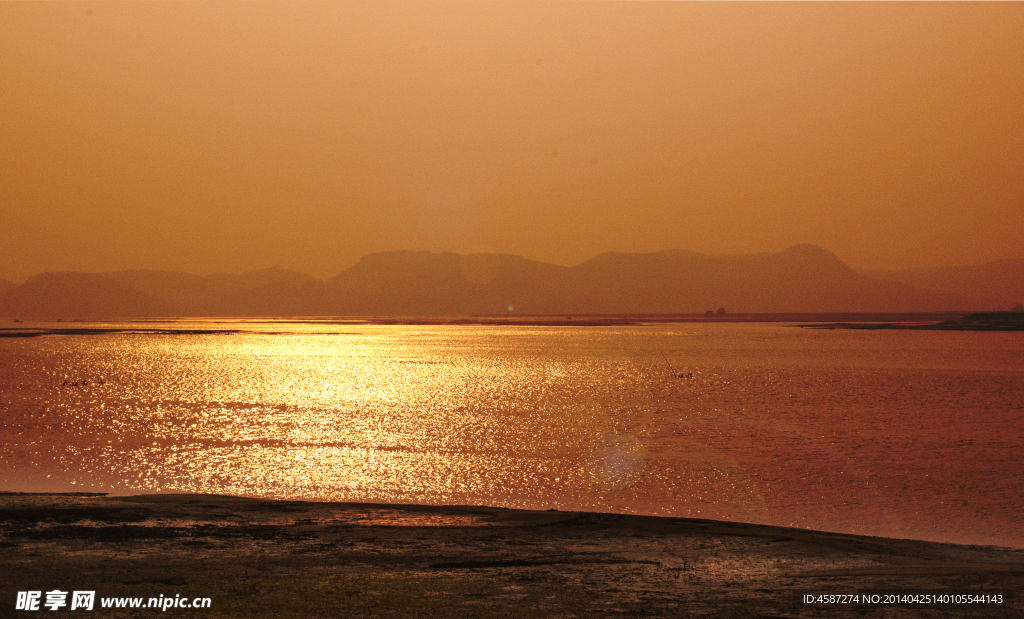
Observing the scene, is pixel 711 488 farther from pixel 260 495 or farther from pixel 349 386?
pixel 349 386

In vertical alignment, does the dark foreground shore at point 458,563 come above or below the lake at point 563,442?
above

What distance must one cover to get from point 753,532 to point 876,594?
4.06m

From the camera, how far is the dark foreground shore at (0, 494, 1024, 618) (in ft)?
30.6

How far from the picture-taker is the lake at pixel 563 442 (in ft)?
61.8

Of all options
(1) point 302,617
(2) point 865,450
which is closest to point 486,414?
(2) point 865,450

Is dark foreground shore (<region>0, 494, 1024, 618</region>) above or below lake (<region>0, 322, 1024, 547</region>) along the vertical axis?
above

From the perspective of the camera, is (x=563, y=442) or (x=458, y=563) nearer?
(x=458, y=563)

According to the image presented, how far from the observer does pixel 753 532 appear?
14016 mm

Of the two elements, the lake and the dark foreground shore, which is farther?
the lake

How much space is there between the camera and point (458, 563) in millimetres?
11312

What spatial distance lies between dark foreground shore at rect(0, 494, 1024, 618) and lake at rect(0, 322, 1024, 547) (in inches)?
144

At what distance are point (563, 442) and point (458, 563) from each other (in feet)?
54.0

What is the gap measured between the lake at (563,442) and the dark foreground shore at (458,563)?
367 centimetres

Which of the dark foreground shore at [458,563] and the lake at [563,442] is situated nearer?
the dark foreground shore at [458,563]
